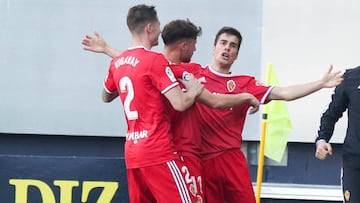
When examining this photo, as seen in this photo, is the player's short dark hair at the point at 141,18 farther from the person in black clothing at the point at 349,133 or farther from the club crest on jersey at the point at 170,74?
the person in black clothing at the point at 349,133

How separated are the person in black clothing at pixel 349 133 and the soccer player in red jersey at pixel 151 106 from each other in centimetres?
119

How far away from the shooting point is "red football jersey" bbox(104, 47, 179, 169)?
4609 mm

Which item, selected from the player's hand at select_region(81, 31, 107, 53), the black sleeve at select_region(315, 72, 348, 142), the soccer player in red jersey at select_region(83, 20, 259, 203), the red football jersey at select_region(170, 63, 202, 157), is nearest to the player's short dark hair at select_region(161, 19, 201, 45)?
the soccer player in red jersey at select_region(83, 20, 259, 203)

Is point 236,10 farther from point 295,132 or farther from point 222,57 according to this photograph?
point 222,57

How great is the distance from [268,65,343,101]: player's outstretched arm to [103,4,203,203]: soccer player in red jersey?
27.3 inches

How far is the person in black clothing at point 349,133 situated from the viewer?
17.3 feet

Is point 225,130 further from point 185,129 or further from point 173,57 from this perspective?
point 173,57

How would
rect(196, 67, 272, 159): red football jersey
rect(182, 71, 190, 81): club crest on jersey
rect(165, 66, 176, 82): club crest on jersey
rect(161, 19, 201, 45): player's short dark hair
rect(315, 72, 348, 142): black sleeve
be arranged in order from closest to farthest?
rect(165, 66, 176, 82): club crest on jersey → rect(182, 71, 190, 81): club crest on jersey → rect(161, 19, 201, 45): player's short dark hair → rect(196, 67, 272, 159): red football jersey → rect(315, 72, 348, 142): black sleeve

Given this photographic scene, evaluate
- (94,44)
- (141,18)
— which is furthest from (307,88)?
(94,44)

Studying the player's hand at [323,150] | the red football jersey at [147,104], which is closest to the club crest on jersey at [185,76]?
the red football jersey at [147,104]

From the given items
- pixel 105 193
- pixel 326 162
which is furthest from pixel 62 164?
pixel 326 162

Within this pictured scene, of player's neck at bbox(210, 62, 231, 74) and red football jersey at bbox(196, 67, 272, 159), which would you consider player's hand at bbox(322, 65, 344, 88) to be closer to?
red football jersey at bbox(196, 67, 272, 159)

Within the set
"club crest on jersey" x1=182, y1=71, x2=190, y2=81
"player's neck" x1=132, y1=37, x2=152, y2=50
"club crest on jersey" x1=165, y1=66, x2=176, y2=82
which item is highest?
"player's neck" x1=132, y1=37, x2=152, y2=50

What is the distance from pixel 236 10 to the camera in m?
6.82
